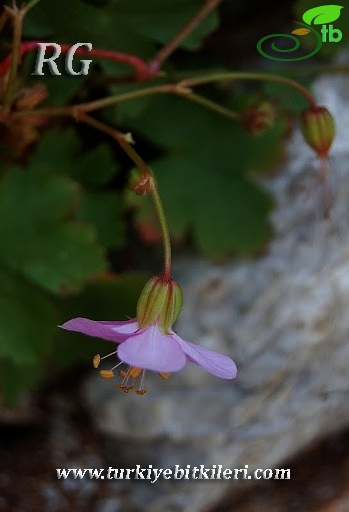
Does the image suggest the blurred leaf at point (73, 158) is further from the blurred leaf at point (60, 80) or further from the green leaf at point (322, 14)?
the green leaf at point (322, 14)

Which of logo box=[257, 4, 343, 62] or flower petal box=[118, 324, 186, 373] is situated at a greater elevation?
logo box=[257, 4, 343, 62]

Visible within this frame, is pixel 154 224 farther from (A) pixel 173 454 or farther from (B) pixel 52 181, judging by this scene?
(A) pixel 173 454

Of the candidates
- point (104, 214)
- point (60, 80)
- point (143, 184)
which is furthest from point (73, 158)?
point (143, 184)

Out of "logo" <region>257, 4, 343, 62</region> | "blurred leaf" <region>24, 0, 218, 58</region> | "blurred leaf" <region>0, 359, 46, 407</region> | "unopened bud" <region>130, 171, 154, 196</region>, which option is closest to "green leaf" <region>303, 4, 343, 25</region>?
"logo" <region>257, 4, 343, 62</region>

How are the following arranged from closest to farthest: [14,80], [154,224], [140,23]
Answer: [14,80] < [140,23] < [154,224]

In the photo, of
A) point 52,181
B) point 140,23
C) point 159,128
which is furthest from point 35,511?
point 140,23

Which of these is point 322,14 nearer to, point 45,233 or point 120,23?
point 120,23

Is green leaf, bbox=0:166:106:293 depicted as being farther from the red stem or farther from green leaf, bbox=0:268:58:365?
the red stem
